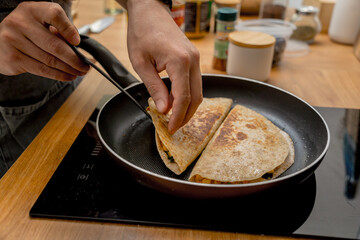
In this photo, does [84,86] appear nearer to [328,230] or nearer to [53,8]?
[53,8]

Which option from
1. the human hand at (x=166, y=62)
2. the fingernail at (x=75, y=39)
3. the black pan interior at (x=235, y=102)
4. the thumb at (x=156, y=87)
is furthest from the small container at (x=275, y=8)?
the fingernail at (x=75, y=39)

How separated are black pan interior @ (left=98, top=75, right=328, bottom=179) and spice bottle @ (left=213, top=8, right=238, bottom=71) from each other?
35 centimetres

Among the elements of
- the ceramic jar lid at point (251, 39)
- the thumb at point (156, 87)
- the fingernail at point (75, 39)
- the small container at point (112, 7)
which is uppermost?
the fingernail at point (75, 39)

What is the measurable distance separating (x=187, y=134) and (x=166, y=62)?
0.89 feet

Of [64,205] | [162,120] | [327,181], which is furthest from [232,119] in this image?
[64,205]

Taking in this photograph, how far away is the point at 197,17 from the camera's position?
1822mm

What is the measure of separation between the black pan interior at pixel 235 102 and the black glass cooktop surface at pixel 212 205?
73 mm

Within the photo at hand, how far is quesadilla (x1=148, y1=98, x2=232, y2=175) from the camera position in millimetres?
940

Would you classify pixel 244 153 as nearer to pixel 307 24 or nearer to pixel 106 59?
pixel 106 59

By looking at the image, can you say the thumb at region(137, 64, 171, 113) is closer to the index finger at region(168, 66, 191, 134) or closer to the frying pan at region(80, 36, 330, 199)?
the index finger at region(168, 66, 191, 134)

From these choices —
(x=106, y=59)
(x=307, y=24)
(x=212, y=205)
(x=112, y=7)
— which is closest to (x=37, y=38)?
(x=106, y=59)

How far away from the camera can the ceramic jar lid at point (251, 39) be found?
1392 mm

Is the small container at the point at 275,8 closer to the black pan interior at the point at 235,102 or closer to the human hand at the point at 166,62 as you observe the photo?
the black pan interior at the point at 235,102

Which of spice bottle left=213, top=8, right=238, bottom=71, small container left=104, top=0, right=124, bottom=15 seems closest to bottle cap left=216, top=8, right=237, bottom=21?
spice bottle left=213, top=8, right=238, bottom=71
